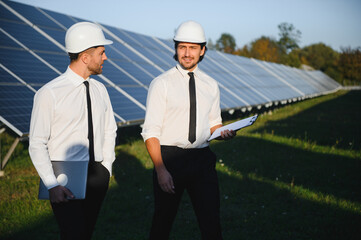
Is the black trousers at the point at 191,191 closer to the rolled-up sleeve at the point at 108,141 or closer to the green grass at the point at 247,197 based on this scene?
the rolled-up sleeve at the point at 108,141

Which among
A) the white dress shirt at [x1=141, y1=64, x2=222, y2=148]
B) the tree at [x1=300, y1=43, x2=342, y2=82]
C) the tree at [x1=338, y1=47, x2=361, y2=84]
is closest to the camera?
the white dress shirt at [x1=141, y1=64, x2=222, y2=148]

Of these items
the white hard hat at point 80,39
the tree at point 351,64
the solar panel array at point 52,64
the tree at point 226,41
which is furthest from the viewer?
the tree at point 226,41

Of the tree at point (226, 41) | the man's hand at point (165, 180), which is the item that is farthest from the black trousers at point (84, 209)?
the tree at point (226, 41)

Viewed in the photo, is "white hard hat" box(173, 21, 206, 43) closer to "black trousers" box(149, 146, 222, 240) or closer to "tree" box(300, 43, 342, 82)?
"black trousers" box(149, 146, 222, 240)

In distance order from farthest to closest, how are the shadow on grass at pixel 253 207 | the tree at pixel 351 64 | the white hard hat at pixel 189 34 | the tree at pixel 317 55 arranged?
the tree at pixel 317 55 → the tree at pixel 351 64 → the shadow on grass at pixel 253 207 → the white hard hat at pixel 189 34

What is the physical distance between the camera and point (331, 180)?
7188mm

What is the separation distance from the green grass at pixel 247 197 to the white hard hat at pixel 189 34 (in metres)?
2.50

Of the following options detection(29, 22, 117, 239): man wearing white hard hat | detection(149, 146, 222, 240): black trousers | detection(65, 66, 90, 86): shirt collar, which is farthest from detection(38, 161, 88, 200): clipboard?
detection(149, 146, 222, 240): black trousers

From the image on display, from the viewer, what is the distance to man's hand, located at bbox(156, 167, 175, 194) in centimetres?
306

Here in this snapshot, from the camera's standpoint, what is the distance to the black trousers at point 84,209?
2.71m

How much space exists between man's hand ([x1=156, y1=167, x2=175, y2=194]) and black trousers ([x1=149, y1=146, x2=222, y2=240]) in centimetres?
13

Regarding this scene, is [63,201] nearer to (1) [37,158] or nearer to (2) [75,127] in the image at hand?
(1) [37,158]

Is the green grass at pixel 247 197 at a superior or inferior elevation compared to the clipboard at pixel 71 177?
inferior

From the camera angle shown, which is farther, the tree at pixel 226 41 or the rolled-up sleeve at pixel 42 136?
the tree at pixel 226 41
